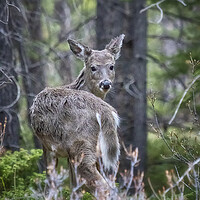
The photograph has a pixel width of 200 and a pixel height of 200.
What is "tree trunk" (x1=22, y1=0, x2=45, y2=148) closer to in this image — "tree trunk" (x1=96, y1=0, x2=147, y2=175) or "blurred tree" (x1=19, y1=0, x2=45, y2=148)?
"blurred tree" (x1=19, y1=0, x2=45, y2=148)

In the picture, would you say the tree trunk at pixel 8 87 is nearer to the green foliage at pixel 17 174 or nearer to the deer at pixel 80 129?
the green foliage at pixel 17 174

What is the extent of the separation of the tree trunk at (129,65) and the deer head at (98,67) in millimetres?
3049

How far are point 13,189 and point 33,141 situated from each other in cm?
408

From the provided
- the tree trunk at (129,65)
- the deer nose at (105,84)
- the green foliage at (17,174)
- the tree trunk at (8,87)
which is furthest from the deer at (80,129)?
the tree trunk at (129,65)

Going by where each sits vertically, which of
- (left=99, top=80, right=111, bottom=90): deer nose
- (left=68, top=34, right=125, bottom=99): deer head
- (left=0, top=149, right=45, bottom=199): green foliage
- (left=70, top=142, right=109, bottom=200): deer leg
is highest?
(left=68, top=34, right=125, bottom=99): deer head

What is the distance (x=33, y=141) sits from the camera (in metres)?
11.2

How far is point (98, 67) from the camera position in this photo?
319 inches

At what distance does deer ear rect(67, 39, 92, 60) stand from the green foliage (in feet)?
6.46

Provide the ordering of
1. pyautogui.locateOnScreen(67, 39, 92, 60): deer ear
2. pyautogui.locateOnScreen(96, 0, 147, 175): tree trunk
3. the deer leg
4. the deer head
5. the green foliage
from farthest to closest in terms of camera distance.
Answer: pyautogui.locateOnScreen(96, 0, 147, 175): tree trunk < pyautogui.locateOnScreen(67, 39, 92, 60): deer ear < the deer head < the green foliage < the deer leg

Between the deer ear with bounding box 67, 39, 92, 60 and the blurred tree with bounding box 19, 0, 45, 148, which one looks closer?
the deer ear with bounding box 67, 39, 92, 60

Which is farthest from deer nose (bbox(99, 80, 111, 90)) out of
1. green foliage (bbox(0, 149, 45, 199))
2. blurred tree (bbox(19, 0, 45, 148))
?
blurred tree (bbox(19, 0, 45, 148))

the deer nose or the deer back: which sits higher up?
the deer nose

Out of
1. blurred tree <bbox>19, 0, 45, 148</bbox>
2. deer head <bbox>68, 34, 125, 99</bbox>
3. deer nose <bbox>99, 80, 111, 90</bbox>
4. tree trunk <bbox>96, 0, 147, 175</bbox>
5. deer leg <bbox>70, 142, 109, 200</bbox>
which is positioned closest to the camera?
deer leg <bbox>70, 142, 109, 200</bbox>

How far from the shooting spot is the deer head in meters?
7.92
